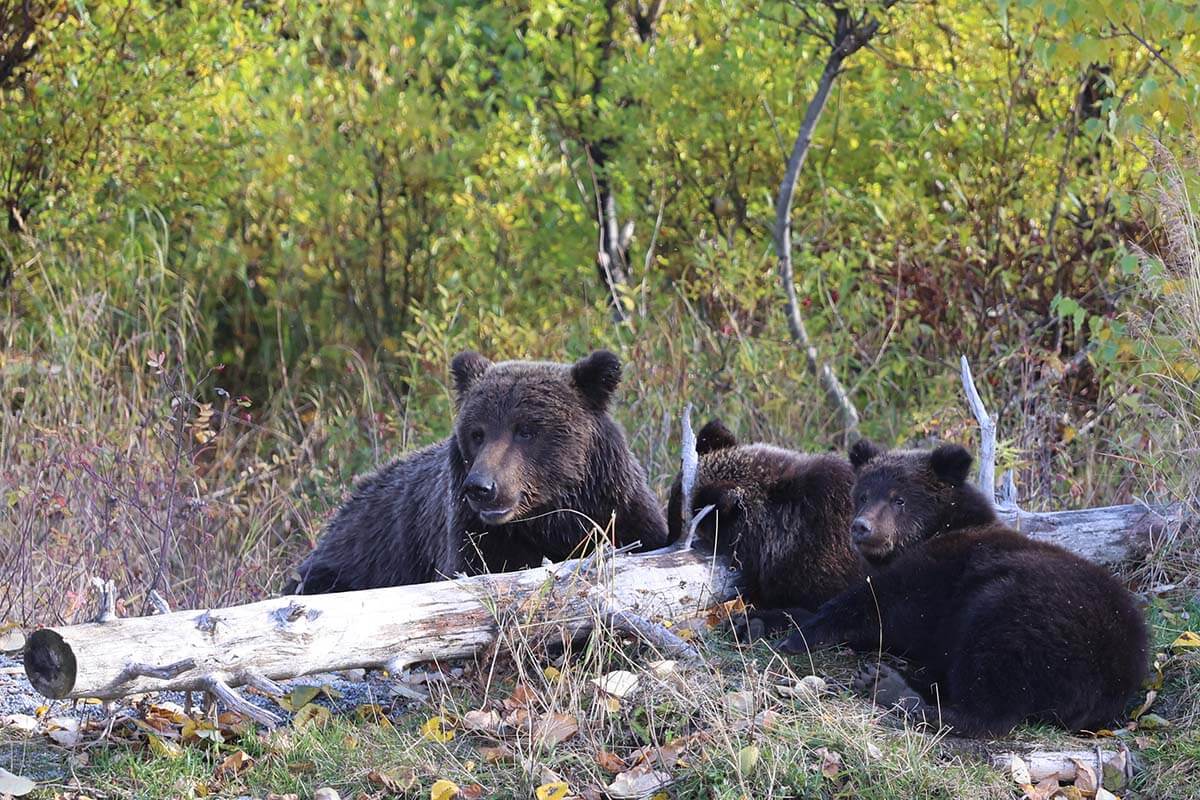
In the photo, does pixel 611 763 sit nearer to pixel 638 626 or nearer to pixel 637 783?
pixel 637 783

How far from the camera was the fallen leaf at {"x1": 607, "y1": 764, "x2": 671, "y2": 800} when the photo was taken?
4629mm

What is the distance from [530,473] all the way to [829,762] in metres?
2.38

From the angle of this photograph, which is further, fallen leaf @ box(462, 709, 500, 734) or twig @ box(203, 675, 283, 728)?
fallen leaf @ box(462, 709, 500, 734)

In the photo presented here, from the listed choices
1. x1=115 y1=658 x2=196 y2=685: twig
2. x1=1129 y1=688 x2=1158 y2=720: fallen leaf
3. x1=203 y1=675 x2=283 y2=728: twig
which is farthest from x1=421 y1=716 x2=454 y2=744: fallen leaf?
x1=1129 y1=688 x2=1158 y2=720: fallen leaf

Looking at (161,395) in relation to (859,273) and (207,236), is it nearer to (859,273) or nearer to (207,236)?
(207,236)

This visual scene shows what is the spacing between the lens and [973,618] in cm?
501

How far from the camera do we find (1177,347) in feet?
23.0

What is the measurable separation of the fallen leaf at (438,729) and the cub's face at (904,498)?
1.90 meters

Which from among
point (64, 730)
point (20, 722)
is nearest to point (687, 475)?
point (64, 730)

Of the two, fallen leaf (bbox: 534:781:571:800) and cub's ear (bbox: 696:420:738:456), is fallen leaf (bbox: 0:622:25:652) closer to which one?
fallen leaf (bbox: 534:781:571:800)

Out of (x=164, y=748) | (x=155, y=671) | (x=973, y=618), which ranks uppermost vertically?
(x=155, y=671)

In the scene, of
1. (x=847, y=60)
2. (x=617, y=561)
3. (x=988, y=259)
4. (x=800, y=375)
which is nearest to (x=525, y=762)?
(x=617, y=561)

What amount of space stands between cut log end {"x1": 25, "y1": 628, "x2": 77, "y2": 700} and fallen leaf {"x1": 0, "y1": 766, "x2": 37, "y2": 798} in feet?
1.15

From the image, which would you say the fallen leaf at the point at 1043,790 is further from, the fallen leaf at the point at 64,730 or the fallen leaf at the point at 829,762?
the fallen leaf at the point at 64,730
